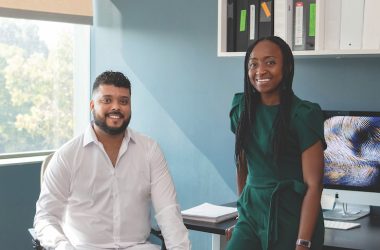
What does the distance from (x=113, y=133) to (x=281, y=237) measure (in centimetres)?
75

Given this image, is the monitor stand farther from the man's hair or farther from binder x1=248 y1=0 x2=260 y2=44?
the man's hair

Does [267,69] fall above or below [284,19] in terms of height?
below

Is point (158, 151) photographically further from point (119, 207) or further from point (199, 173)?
point (199, 173)

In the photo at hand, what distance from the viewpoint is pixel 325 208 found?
2.93 metres

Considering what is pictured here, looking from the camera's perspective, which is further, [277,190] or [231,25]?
[231,25]

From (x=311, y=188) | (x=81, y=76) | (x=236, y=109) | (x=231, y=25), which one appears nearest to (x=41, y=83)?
(x=81, y=76)

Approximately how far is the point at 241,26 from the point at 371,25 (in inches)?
25.9

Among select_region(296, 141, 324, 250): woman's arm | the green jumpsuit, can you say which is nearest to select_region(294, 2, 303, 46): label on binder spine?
the green jumpsuit

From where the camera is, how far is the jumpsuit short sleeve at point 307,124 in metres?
2.16

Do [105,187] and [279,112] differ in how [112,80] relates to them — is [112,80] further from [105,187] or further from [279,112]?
[279,112]

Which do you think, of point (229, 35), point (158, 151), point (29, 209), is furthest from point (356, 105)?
point (29, 209)

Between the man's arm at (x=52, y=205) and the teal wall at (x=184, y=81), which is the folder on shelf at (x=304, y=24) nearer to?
the teal wall at (x=184, y=81)

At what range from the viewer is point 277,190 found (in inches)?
85.3

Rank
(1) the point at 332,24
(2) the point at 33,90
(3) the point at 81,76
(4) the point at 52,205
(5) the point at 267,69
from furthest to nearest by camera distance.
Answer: (3) the point at 81,76 < (2) the point at 33,90 < (1) the point at 332,24 < (4) the point at 52,205 < (5) the point at 267,69
